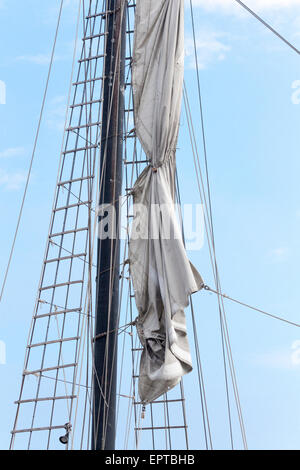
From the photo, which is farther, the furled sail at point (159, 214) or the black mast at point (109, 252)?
the black mast at point (109, 252)

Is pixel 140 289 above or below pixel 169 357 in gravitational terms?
above

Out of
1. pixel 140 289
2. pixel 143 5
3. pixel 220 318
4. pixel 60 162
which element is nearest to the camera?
pixel 140 289

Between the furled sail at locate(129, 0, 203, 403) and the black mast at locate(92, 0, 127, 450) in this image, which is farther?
the black mast at locate(92, 0, 127, 450)

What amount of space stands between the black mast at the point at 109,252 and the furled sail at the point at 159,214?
1.51ft

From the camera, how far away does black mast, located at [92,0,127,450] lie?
10.1m

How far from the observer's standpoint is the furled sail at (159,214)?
9773 millimetres

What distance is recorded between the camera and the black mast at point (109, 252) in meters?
10.1

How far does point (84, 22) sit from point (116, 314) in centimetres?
593

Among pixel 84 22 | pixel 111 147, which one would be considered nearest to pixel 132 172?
pixel 111 147

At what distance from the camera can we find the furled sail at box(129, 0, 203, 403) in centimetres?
977

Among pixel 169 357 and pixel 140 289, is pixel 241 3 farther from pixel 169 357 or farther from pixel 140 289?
pixel 169 357

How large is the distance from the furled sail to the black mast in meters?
0.46

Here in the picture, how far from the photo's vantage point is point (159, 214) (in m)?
10.4

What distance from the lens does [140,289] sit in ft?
33.8
